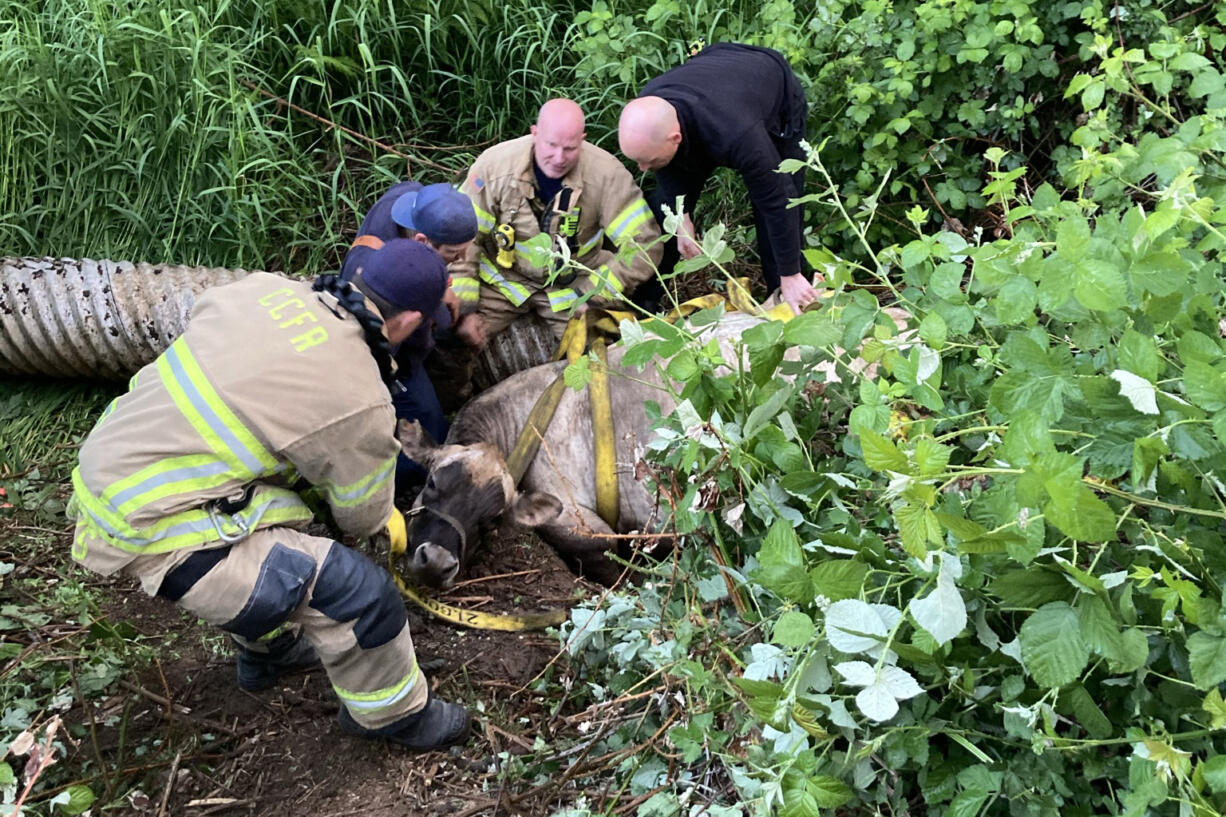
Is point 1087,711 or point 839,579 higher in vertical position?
point 839,579

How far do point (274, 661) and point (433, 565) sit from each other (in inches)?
25.8

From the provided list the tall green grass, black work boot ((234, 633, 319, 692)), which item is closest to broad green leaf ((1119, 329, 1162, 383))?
black work boot ((234, 633, 319, 692))

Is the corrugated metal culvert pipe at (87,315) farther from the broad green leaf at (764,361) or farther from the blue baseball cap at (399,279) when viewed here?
the broad green leaf at (764,361)

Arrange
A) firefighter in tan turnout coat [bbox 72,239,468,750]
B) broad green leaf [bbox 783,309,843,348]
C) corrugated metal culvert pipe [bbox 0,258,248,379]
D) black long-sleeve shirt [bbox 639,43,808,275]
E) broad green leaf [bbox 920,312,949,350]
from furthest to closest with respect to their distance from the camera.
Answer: corrugated metal culvert pipe [bbox 0,258,248,379] → black long-sleeve shirt [bbox 639,43,808,275] → firefighter in tan turnout coat [bbox 72,239,468,750] → broad green leaf [bbox 783,309,843,348] → broad green leaf [bbox 920,312,949,350]

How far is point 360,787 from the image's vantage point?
3133mm

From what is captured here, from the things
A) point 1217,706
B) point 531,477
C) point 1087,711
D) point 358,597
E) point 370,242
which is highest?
point 1217,706

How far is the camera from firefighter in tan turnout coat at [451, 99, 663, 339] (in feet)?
15.7

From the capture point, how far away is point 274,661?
348 centimetres

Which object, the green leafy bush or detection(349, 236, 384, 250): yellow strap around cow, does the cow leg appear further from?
the green leafy bush

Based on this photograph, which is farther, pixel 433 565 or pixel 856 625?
pixel 433 565

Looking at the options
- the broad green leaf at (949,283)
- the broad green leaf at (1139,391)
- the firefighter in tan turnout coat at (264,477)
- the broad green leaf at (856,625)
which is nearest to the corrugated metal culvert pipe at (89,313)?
the firefighter in tan turnout coat at (264,477)

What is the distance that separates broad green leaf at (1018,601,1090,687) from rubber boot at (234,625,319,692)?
9.26ft

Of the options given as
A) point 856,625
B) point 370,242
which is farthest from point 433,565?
point 856,625

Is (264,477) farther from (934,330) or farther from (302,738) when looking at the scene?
(934,330)
